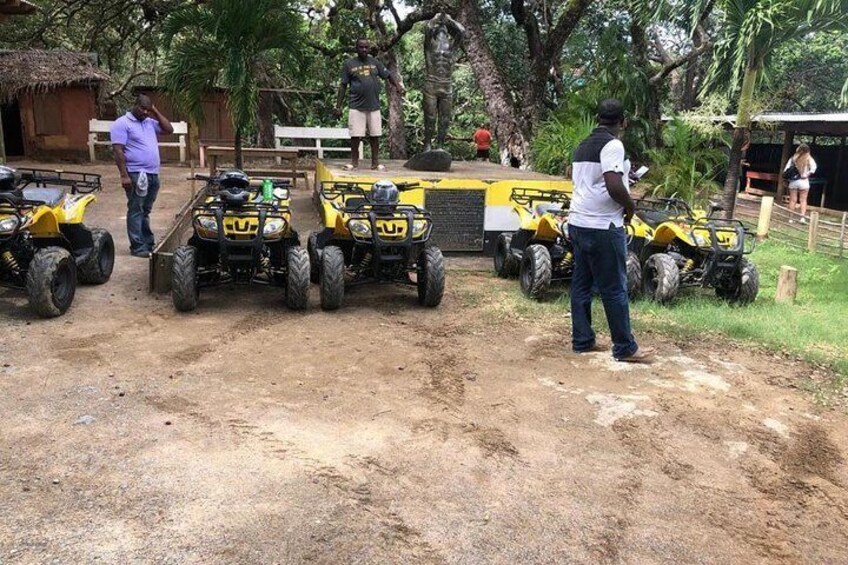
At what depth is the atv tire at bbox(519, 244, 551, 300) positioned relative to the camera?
7027 mm

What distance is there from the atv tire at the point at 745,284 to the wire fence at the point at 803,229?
3788 mm

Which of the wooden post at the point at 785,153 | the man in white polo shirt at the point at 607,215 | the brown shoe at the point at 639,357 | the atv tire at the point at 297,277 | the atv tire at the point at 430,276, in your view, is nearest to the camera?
the man in white polo shirt at the point at 607,215

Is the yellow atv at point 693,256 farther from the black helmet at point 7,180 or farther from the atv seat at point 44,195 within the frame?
the black helmet at point 7,180

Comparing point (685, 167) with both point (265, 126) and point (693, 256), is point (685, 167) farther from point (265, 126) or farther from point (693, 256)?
point (265, 126)

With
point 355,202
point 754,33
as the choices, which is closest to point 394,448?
point 355,202

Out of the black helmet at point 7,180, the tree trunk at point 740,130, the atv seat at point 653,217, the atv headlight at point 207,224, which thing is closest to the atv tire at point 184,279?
the atv headlight at point 207,224

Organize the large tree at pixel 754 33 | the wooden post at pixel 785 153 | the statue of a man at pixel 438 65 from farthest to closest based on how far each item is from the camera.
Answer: the wooden post at pixel 785 153, the statue of a man at pixel 438 65, the large tree at pixel 754 33

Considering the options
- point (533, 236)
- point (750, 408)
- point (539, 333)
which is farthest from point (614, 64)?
point (750, 408)

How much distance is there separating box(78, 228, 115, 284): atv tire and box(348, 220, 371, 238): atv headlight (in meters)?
2.51

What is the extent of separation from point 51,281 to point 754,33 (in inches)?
324

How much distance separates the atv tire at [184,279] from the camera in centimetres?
615

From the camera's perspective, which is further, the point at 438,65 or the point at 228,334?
the point at 438,65

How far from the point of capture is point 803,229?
11344 mm

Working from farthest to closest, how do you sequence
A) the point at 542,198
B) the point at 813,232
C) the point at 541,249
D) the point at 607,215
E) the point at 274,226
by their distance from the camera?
1. the point at 813,232
2. the point at 542,198
3. the point at 541,249
4. the point at 274,226
5. the point at 607,215
